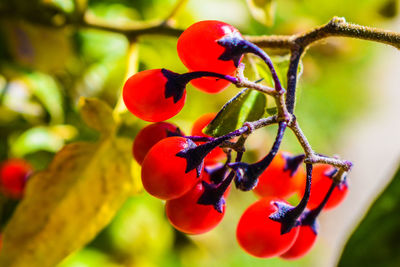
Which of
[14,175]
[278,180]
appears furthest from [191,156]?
[14,175]

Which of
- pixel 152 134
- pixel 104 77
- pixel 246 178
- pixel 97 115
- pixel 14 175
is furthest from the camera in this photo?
pixel 104 77

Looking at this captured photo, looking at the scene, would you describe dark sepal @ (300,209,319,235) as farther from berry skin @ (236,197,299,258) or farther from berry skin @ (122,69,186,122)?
berry skin @ (122,69,186,122)

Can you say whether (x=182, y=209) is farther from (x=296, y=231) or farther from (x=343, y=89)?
(x=343, y=89)

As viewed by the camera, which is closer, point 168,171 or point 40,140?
point 168,171

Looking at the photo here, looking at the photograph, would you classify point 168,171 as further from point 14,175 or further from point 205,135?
point 14,175

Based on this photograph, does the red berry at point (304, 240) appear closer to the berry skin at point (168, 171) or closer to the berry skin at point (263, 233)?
the berry skin at point (263, 233)

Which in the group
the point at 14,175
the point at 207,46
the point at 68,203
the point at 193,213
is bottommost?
the point at 14,175

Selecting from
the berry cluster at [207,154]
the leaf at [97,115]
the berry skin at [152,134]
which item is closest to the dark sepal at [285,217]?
the berry cluster at [207,154]
